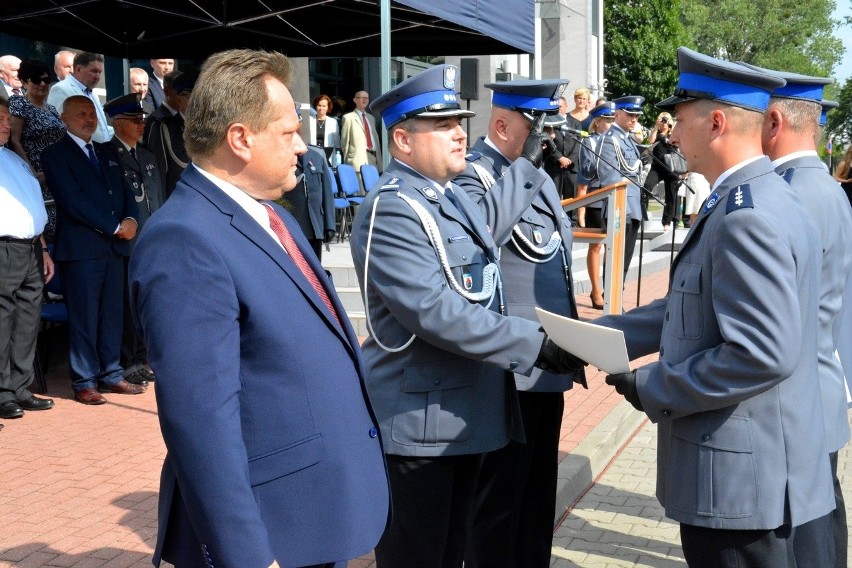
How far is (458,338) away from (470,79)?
1093 centimetres

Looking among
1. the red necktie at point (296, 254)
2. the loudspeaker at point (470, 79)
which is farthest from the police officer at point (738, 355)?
the loudspeaker at point (470, 79)

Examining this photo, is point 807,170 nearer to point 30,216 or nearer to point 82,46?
point 30,216

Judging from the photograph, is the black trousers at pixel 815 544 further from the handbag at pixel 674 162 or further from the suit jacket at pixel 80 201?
the handbag at pixel 674 162

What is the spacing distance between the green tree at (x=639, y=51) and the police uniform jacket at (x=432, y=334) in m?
44.8

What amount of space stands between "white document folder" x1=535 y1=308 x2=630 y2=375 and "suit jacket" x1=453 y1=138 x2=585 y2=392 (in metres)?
0.93

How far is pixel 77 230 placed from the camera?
7691 millimetres

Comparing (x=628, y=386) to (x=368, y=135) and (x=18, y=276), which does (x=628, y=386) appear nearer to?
(x=18, y=276)

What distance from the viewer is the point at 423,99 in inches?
136

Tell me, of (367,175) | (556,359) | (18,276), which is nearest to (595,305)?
(367,175)

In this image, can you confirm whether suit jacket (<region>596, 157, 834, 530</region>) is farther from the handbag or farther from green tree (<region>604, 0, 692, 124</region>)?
green tree (<region>604, 0, 692, 124</region>)

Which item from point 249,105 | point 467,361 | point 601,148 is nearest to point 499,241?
point 467,361

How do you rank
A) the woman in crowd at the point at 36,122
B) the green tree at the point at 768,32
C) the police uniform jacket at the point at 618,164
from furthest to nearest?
the green tree at the point at 768,32
the police uniform jacket at the point at 618,164
the woman in crowd at the point at 36,122

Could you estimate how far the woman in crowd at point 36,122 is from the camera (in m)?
8.21

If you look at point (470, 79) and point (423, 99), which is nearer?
point (423, 99)
